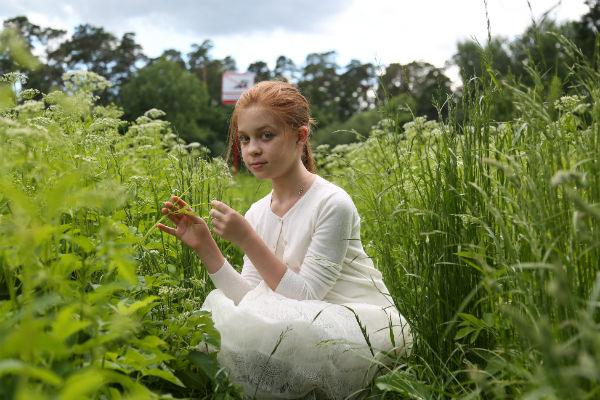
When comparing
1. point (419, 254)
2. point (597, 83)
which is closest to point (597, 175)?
point (597, 83)

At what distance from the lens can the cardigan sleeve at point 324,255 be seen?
1967 millimetres

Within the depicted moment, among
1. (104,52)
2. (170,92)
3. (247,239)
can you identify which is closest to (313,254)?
(247,239)

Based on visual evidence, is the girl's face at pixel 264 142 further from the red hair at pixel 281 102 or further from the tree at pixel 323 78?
the tree at pixel 323 78

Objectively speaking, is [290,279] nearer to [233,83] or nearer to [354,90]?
[233,83]

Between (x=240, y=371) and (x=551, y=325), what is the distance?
1.01 meters

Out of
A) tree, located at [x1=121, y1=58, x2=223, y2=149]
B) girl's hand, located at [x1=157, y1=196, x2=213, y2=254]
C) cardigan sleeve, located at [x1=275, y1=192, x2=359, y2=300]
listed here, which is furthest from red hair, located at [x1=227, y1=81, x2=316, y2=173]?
tree, located at [x1=121, y1=58, x2=223, y2=149]

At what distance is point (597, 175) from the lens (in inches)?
46.0

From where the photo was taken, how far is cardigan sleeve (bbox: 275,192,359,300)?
6.45ft

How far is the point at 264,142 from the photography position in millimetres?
2115

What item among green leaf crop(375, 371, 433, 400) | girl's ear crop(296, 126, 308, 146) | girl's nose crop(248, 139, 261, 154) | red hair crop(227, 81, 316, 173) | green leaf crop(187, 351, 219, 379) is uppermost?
red hair crop(227, 81, 316, 173)

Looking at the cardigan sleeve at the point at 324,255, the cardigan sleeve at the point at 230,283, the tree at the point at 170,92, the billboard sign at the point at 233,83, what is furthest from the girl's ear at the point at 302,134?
the tree at the point at 170,92

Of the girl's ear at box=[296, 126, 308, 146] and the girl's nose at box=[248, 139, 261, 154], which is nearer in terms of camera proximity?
the girl's nose at box=[248, 139, 261, 154]

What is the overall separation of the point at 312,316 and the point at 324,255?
294 mm

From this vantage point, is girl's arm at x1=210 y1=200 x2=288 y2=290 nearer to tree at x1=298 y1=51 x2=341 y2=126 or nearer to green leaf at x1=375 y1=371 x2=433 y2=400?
green leaf at x1=375 y1=371 x2=433 y2=400
